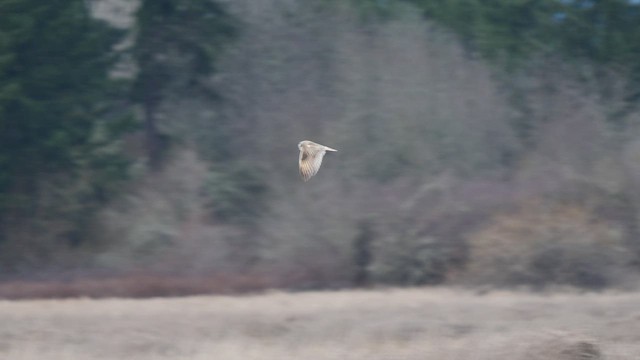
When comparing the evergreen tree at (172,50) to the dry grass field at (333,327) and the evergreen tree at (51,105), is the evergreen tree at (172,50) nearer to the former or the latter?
the evergreen tree at (51,105)

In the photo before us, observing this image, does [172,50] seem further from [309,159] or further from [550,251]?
[309,159]

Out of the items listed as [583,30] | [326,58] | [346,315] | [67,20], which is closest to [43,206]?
[67,20]

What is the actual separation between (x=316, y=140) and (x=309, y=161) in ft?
43.0

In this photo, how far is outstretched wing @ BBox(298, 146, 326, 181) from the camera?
12001 millimetres

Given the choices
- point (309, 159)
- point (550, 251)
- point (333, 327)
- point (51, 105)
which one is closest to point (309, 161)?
point (309, 159)

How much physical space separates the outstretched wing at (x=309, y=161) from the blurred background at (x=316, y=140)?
1016cm

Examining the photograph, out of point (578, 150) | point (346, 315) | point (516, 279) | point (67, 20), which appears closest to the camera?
point (346, 315)

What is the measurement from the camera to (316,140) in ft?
83.1

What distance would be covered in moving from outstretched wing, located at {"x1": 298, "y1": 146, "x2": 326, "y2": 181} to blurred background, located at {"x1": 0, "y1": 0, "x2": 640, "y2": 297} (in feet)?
33.3

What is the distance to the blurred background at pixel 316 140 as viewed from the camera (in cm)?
2273

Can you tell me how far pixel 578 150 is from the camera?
77.8 feet

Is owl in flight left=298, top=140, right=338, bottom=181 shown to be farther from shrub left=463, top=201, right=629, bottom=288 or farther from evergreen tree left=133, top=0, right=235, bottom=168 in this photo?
evergreen tree left=133, top=0, right=235, bottom=168

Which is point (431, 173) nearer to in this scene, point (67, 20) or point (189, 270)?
point (189, 270)

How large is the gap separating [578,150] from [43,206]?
1263 cm
